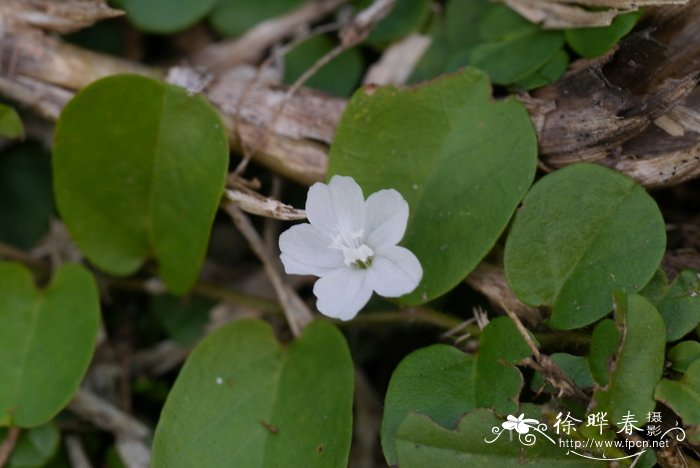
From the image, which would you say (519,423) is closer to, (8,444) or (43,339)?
(43,339)

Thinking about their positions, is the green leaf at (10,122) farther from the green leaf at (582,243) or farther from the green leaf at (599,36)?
the green leaf at (599,36)

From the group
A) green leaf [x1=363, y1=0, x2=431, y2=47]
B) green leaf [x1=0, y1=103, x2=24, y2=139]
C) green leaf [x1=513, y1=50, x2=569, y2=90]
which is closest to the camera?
green leaf [x1=513, y1=50, x2=569, y2=90]

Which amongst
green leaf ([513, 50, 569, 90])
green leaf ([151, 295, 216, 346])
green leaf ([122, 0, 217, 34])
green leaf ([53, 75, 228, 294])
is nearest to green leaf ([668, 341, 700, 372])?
green leaf ([513, 50, 569, 90])

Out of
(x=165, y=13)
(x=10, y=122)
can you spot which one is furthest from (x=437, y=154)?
(x=10, y=122)

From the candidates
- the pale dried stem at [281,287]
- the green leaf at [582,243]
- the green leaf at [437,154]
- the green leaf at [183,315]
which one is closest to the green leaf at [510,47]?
the green leaf at [437,154]

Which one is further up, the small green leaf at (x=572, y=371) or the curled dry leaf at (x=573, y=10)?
the curled dry leaf at (x=573, y=10)

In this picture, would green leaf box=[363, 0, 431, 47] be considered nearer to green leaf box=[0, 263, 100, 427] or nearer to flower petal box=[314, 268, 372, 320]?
flower petal box=[314, 268, 372, 320]

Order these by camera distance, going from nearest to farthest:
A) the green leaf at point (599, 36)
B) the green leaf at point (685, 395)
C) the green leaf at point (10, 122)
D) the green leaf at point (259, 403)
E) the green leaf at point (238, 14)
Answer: the green leaf at point (685, 395), the green leaf at point (259, 403), the green leaf at point (599, 36), the green leaf at point (10, 122), the green leaf at point (238, 14)
